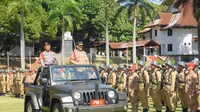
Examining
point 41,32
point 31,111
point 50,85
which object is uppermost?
point 41,32

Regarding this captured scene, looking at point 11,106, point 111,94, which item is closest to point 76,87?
point 111,94

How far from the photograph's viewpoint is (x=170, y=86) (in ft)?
43.0

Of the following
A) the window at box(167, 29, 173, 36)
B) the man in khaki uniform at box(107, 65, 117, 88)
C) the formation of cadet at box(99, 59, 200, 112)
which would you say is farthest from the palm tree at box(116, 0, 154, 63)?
the formation of cadet at box(99, 59, 200, 112)

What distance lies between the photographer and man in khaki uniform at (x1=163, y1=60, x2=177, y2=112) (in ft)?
42.2

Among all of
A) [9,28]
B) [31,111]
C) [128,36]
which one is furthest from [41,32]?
[31,111]

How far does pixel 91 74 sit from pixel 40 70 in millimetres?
Result: 1549

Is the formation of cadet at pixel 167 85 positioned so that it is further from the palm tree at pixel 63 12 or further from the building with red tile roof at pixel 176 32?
the building with red tile roof at pixel 176 32

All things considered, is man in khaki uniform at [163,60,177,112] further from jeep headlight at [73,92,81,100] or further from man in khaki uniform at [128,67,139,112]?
jeep headlight at [73,92,81,100]

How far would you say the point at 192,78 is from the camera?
12.2 m

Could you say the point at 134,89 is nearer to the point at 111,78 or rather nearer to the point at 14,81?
the point at 111,78

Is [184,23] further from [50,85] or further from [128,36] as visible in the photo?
[50,85]

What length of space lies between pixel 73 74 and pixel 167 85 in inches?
153

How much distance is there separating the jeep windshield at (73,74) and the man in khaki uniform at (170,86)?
3047 mm

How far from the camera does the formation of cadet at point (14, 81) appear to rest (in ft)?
83.1
